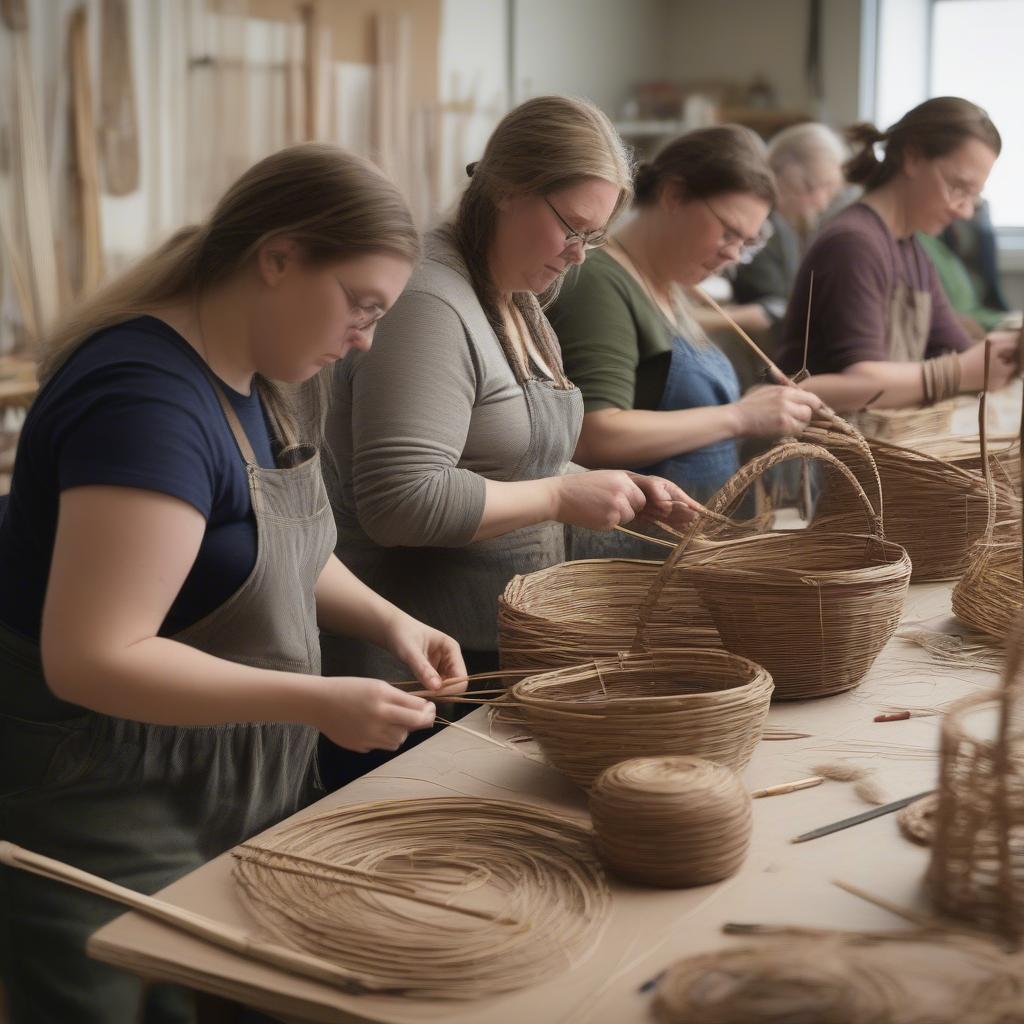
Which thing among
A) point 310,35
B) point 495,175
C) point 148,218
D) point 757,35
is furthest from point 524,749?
point 757,35

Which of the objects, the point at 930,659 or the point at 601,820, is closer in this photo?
the point at 601,820

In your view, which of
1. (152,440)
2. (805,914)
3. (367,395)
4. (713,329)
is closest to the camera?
(805,914)

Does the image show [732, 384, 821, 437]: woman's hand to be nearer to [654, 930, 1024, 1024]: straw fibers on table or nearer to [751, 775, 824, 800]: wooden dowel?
[751, 775, 824, 800]: wooden dowel

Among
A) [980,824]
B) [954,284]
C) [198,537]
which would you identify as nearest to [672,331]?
[198,537]

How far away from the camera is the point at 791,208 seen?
563 centimetres

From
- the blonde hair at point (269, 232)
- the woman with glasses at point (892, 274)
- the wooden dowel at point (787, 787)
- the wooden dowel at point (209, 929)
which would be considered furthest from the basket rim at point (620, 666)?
the woman with glasses at point (892, 274)

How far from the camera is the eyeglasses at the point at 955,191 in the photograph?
3.06 m

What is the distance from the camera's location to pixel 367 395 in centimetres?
182

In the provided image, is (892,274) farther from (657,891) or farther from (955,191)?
(657,891)

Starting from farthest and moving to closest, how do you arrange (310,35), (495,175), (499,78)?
(499,78), (310,35), (495,175)

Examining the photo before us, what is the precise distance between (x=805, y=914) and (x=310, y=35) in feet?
18.7

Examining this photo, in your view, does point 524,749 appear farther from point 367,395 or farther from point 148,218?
point 148,218

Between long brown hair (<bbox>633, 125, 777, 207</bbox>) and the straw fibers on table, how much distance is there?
174 centimetres

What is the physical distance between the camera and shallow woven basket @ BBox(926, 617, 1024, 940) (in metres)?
1.07
